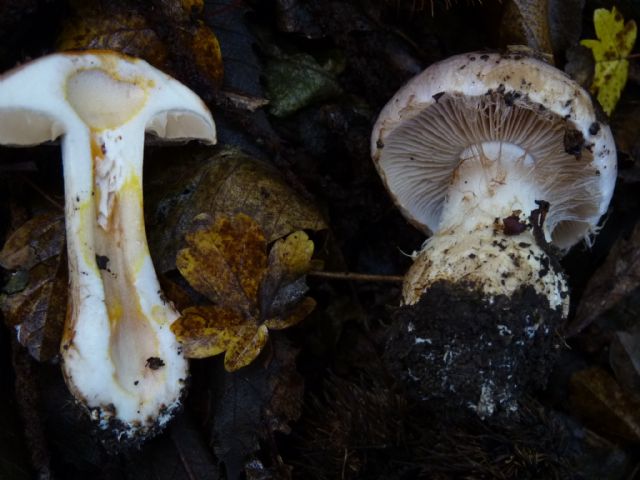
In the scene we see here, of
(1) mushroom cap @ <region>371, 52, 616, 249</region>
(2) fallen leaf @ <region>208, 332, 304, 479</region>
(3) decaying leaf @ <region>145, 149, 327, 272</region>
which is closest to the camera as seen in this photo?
(1) mushroom cap @ <region>371, 52, 616, 249</region>

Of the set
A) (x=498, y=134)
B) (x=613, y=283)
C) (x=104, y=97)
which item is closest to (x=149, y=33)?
(x=104, y=97)

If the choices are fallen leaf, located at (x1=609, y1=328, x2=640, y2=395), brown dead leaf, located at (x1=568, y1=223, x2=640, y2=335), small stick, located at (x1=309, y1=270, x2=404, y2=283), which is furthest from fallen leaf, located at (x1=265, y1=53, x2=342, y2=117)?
fallen leaf, located at (x1=609, y1=328, x2=640, y2=395)

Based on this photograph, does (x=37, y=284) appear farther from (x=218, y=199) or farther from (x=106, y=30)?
(x=106, y=30)

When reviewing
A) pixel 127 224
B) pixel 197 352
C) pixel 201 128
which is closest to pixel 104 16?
pixel 201 128

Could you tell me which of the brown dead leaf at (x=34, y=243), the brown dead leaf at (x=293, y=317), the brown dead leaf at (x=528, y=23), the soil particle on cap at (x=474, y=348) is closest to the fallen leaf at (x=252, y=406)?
the brown dead leaf at (x=293, y=317)

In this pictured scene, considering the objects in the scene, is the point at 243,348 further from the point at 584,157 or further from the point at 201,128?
the point at 584,157

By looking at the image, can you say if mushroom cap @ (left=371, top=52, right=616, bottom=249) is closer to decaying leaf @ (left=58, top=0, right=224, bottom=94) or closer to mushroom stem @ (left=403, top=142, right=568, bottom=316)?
mushroom stem @ (left=403, top=142, right=568, bottom=316)

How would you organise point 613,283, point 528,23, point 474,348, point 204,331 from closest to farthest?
1. point 474,348
2. point 204,331
3. point 528,23
4. point 613,283
